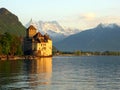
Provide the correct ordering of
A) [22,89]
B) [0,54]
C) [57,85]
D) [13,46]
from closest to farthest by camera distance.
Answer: [22,89], [57,85], [0,54], [13,46]

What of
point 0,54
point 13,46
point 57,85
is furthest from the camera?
point 13,46

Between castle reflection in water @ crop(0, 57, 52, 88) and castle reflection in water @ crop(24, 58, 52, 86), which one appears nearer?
castle reflection in water @ crop(0, 57, 52, 88)

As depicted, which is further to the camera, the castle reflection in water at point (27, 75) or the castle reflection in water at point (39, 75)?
the castle reflection in water at point (39, 75)

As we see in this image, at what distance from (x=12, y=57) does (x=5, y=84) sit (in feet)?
411

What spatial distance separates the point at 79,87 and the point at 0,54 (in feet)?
421

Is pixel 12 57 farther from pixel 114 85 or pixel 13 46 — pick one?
pixel 114 85

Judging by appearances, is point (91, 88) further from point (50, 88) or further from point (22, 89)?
point (22, 89)

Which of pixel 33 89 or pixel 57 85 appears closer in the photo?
pixel 33 89

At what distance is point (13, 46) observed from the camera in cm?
19812

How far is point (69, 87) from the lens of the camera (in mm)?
60844

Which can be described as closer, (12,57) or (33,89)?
(33,89)

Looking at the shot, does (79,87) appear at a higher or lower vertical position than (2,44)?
lower

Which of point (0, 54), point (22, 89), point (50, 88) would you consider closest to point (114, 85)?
point (50, 88)

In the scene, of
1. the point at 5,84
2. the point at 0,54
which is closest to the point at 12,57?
the point at 0,54
